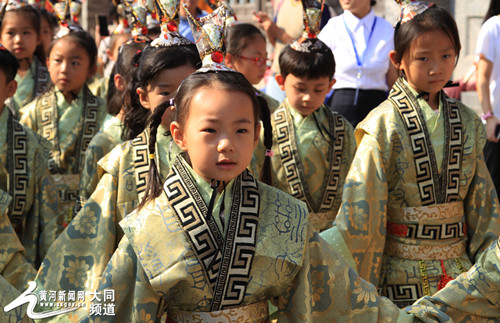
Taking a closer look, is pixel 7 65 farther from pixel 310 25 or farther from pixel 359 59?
pixel 359 59

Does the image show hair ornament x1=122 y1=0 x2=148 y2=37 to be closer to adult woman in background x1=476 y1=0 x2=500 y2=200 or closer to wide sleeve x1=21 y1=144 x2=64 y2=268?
wide sleeve x1=21 y1=144 x2=64 y2=268

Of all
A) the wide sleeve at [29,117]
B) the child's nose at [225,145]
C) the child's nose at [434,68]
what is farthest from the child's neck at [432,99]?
the wide sleeve at [29,117]

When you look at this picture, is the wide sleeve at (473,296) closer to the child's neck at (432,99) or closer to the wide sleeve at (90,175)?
the child's neck at (432,99)

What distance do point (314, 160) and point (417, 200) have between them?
0.97 metres

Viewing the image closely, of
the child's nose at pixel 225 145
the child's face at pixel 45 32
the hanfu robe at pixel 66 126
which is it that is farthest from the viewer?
the child's face at pixel 45 32

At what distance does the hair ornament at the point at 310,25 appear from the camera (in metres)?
5.35

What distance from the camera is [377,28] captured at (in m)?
6.45

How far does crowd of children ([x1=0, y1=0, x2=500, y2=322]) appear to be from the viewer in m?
2.98

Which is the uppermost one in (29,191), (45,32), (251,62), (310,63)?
(45,32)

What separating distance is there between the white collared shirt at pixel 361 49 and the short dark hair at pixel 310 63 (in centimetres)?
97

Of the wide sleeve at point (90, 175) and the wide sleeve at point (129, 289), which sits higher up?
the wide sleeve at point (90, 175)

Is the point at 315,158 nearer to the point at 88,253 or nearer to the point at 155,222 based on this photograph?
the point at 88,253

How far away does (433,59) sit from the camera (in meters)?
4.41

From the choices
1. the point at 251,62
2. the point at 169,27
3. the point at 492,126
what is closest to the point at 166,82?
the point at 169,27
